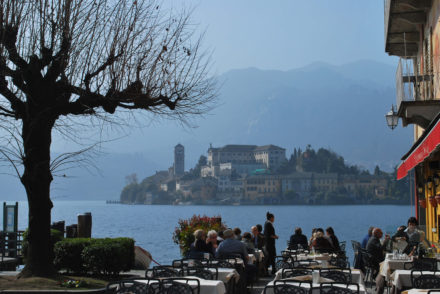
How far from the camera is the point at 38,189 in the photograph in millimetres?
11070

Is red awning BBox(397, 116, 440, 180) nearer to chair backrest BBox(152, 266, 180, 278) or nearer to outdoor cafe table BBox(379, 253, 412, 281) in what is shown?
outdoor cafe table BBox(379, 253, 412, 281)

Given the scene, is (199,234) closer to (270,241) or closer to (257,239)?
(257,239)

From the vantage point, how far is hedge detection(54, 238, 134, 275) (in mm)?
12898

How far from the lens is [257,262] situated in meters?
15.4

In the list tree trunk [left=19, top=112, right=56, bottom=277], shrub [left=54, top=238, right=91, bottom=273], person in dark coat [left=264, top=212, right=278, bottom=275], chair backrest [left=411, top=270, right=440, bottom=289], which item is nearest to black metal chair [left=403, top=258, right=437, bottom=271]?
chair backrest [left=411, top=270, right=440, bottom=289]

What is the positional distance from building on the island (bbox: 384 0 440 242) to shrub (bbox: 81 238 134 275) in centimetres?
608

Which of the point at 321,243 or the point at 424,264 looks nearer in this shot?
the point at 424,264

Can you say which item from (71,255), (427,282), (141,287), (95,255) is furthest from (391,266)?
(71,255)

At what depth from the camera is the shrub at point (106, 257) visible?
12883mm

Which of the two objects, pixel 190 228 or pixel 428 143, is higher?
pixel 428 143

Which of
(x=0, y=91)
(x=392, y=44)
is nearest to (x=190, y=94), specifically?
(x=0, y=91)

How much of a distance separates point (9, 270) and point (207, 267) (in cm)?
927

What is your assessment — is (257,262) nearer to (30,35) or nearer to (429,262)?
(429,262)

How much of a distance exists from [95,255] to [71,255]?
3.03 ft
